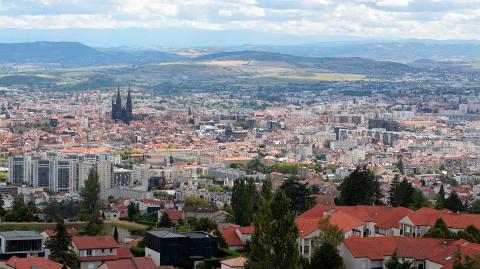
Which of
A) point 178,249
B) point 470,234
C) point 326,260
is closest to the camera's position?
point 326,260

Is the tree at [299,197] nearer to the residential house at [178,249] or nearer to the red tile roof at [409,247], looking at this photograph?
the residential house at [178,249]

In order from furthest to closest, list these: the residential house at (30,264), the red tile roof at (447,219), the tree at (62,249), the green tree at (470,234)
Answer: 1. the red tile roof at (447,219)
2. the tree at (62,249)
3. the green tree at (470,234)
4. the residential house at (30,264)

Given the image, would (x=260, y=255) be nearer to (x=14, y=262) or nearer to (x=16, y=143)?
(x=14, y=262)

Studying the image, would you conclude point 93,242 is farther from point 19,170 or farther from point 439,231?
point 19,170

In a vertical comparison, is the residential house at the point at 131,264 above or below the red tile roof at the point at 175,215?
above

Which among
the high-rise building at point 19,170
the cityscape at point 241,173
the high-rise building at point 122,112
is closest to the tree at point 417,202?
the cityscape at point 241,173

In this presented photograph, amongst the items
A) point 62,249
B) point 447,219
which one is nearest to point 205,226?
point 62,249
